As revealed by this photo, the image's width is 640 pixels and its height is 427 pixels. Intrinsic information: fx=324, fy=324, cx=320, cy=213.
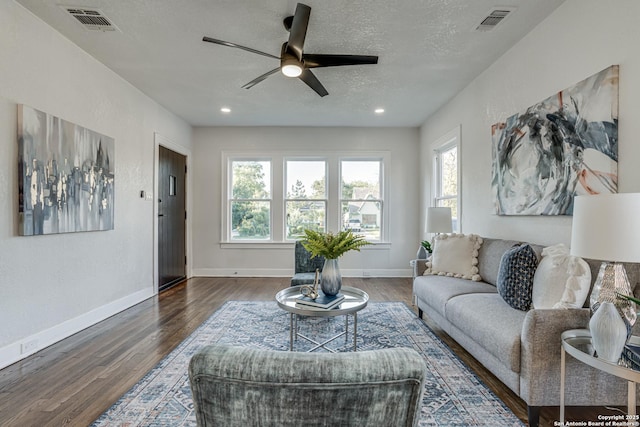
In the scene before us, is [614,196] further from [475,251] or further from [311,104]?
[311,104]

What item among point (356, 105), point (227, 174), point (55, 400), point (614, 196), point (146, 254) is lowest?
point (55, 400)

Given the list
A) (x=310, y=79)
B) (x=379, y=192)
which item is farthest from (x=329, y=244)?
(x=379, y=192)

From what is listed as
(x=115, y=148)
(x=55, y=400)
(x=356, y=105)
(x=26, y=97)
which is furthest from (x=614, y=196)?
(x=115, y=148)

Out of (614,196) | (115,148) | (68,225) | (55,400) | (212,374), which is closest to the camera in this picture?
(212,374)

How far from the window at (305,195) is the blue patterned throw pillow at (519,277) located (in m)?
3.71

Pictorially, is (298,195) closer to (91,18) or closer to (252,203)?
(252,203)

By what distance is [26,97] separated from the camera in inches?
101

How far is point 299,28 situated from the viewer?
2238 millimetres

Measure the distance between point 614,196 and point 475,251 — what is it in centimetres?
190

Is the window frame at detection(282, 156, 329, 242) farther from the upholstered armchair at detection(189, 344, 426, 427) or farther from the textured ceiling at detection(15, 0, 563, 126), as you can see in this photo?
the upholstered armchair at detection(189, 344, 426, 427)

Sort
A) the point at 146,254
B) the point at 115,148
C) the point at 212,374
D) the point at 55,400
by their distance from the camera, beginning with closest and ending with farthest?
the point at 212,374
the point at 55,400
the point at 115,148
the point at 146,254

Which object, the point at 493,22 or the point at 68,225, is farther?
the point at 68,225

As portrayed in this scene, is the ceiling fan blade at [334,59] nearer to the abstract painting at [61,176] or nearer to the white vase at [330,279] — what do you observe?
the white vase at [330,279]

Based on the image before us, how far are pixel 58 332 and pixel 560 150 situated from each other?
4.40m
